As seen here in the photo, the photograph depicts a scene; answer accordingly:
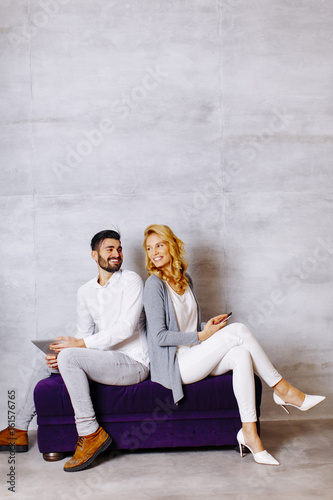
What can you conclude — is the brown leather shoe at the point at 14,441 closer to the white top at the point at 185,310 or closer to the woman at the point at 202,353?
the woman at the point at 202,353

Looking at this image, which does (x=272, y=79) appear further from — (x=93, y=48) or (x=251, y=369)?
(x=251, y=369)

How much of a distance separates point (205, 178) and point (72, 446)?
2.24m

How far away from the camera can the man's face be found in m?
3.69

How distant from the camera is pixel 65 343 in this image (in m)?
3.49

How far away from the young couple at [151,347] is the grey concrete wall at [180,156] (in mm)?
621

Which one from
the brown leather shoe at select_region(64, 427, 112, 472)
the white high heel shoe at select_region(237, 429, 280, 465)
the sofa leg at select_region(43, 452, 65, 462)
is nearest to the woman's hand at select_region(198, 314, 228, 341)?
the white high heel shoe at select_region(237, 429, 280, 465)

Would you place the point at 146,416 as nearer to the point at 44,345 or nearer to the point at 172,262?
the point at 44,345

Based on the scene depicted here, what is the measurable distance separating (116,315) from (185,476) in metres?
1.13

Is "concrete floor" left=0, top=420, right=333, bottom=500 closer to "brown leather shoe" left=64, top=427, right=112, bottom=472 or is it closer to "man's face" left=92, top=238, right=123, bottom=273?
"brown leather shoe" left=64, top=427, right=112, bottom=472

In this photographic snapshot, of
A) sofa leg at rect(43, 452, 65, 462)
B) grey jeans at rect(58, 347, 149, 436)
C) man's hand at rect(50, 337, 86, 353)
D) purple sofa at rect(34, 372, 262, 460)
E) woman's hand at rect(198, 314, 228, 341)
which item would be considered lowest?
sofa leg at rect(43, 452, 65, 462)

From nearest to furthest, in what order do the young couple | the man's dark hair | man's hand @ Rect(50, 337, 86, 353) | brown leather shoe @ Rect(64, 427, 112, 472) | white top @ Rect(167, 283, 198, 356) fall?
brown leather shoe @ Rect(64, 427, 112, 472) < the young couple < man's hand @ Rect(50, 337, 86, 353) < white top @ Rect(167, 283, 198, 356) < the man's dark hair

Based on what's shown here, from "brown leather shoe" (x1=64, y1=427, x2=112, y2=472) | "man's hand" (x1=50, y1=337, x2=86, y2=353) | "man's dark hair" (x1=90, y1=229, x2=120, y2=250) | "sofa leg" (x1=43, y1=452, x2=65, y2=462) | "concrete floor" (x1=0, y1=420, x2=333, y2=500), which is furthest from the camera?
"man's dark hair" (x1=90, y1=229, x2=120, y2=250)

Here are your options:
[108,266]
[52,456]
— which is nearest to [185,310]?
[108,266]

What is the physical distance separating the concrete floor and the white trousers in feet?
1.15
